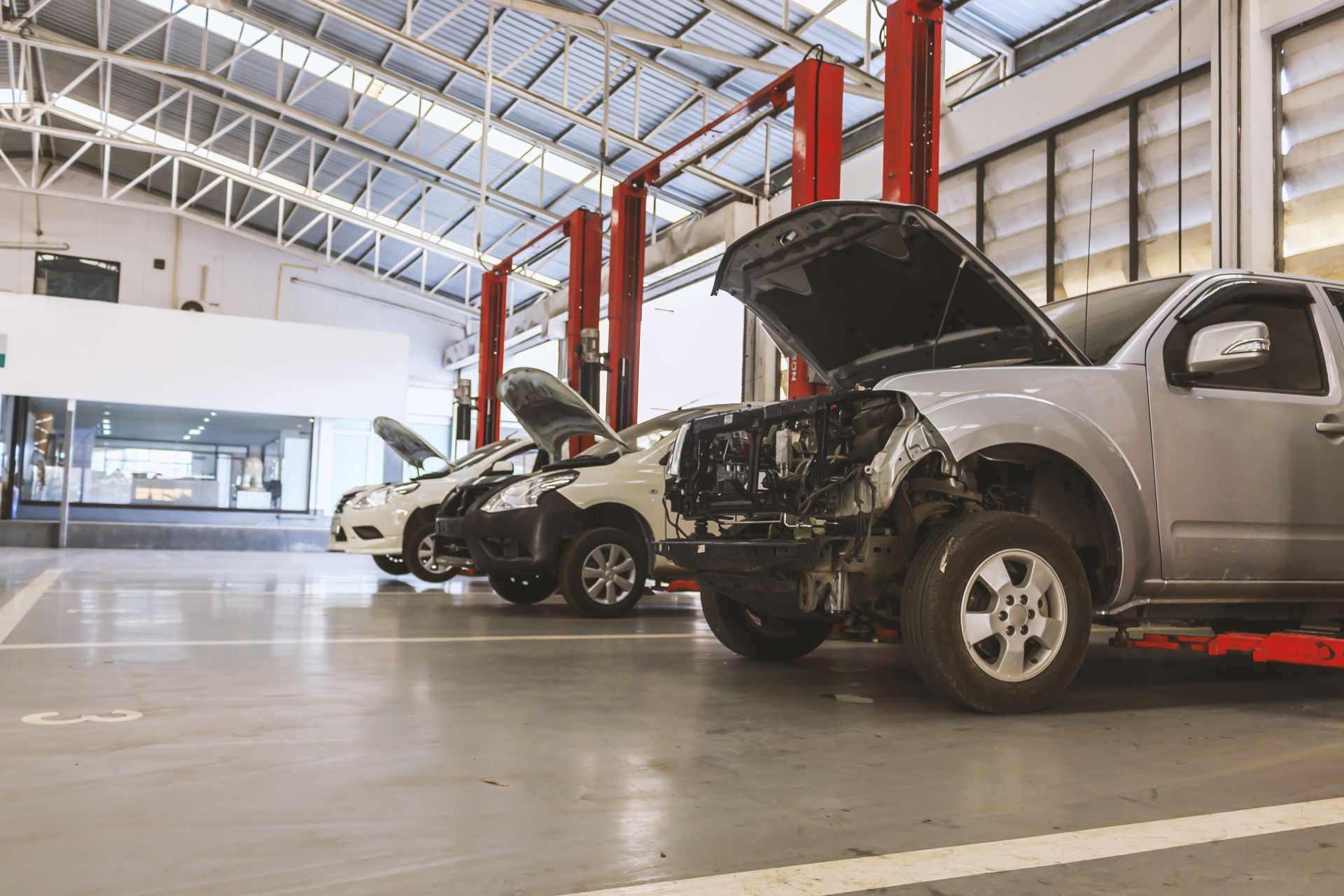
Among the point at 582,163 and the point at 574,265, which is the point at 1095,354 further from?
the point at 582,163

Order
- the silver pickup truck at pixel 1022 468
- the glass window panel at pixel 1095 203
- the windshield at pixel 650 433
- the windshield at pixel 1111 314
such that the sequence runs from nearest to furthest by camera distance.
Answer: the silver pickup truck at pixel 1022 468 < the windshield at pixel 1111 314 < the windshield at pixel 650 433 < the glass window panel at pixel 1095 203

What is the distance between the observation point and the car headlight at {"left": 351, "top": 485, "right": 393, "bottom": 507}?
32.6ft

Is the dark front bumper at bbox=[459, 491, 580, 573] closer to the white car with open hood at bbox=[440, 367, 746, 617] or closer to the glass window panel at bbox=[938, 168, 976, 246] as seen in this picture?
the white car with open hood at bbox=[440, 367, 746, 617]

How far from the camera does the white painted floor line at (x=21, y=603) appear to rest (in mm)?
5646

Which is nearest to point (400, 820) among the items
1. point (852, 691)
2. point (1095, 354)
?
point (852, 691)

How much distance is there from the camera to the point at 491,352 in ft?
53.6

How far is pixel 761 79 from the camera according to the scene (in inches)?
554

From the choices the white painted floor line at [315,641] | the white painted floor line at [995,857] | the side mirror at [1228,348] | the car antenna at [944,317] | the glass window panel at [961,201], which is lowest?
the white painted floor line at [315,641]

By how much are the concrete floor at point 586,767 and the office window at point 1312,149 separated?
504 cm

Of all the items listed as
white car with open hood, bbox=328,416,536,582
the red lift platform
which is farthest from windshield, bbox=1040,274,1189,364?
white car with open hood, bbox=328,416,536,582

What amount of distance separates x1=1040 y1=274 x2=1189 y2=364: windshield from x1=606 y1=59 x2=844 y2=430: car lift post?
348 centimetres

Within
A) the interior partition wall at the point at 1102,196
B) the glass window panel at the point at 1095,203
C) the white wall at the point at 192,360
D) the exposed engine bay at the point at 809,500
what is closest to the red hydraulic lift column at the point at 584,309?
the interior partition wall at the point at 1102,196

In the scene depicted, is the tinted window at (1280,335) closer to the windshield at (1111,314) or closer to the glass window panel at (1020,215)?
the windshield at (1111,314)

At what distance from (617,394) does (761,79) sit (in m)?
5.61
